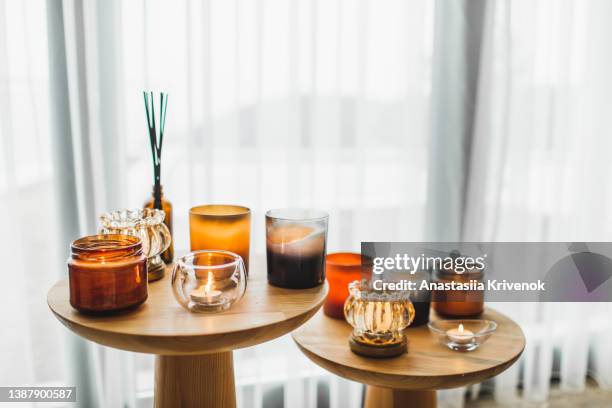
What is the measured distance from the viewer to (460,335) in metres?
1.12

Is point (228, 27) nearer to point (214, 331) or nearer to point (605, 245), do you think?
point (214, 331)

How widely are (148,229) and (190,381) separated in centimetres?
29

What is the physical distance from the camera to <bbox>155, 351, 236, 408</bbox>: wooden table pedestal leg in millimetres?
1002

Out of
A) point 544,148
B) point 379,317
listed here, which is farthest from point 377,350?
point 544,148

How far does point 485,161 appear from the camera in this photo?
1667 mm

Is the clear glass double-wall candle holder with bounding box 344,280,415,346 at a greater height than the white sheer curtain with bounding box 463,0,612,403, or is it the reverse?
the white sheer curtain with bounding box 463,0,612,403

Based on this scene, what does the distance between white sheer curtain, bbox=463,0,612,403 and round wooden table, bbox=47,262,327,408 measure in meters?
0.93

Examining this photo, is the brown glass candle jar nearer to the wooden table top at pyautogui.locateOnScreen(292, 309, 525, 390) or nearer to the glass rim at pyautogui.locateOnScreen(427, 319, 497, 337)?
the wooden table top at pyautogui.locateOnScreen(292, 309, 525, 390)

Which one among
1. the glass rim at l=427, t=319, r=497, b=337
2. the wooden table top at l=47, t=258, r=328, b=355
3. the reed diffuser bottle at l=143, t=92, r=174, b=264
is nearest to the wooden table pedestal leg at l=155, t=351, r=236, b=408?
the wooden table top at l=47, t=258, r=328, b=355

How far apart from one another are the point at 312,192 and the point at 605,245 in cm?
107

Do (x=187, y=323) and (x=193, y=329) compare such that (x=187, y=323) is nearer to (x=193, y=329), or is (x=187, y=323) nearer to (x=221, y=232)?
(x=193, y=329)

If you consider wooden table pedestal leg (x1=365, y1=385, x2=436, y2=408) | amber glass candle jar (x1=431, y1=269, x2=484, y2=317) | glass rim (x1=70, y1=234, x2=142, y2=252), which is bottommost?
wooden table pedestal leg (x1=365, y1=385, x2=436, y2=408)

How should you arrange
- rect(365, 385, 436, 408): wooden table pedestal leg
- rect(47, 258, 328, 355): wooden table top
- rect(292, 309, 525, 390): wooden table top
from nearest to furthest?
rect(47, 258, 328, 355): wooden table top, rect(292, 309, 525, 390): wooden table top, rect(365, 385, 436, 408): wooden table pedestal leg

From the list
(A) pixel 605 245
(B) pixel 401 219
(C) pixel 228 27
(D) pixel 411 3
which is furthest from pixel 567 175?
(C) pixel 228 27
